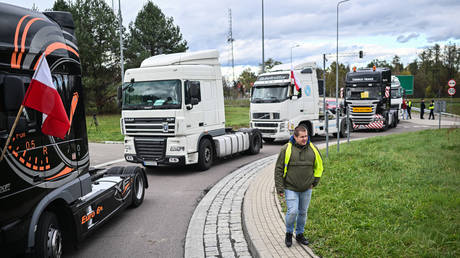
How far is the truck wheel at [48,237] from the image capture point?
4.09 m

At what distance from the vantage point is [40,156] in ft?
14.0

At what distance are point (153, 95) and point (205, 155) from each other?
2.44 metres

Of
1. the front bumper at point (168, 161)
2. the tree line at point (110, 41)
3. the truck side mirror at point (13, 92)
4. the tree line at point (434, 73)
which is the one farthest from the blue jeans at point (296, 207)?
the tree line at point (434, 73)

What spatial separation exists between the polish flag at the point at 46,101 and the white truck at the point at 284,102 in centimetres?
1250

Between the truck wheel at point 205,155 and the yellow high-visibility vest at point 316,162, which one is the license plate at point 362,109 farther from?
the yellow high-visibility vest at point 316,162

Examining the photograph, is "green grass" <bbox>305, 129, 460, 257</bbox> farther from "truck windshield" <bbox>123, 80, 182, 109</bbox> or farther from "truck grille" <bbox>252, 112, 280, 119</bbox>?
"truck grille" <bbox>252, 112, 280, 119</bbox>

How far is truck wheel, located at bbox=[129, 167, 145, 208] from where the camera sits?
7.32 m

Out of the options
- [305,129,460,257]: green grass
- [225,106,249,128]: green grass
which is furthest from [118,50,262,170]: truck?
[225,106,249,128]: green grass

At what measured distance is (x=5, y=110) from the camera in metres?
3.71

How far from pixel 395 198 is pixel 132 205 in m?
5.02

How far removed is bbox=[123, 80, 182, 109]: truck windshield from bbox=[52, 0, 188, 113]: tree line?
1089 inches

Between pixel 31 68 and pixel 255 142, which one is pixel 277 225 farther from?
pixel 255 142

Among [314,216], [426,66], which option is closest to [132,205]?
[314,216]

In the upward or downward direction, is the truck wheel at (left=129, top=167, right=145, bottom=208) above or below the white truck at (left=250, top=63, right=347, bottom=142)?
below
